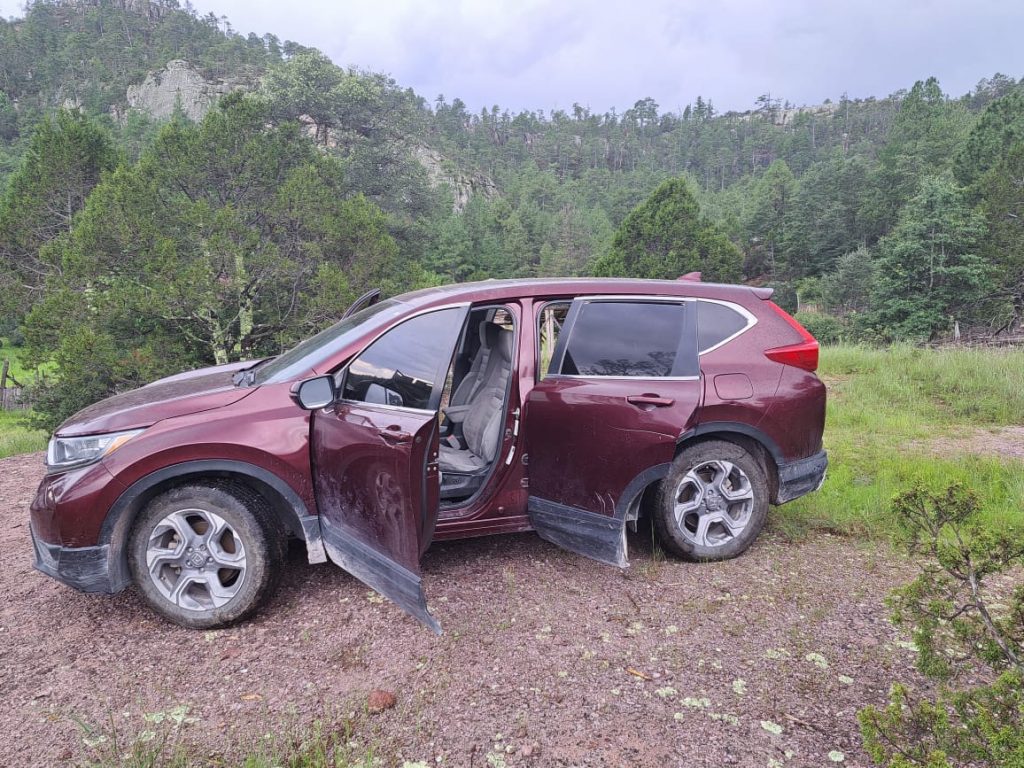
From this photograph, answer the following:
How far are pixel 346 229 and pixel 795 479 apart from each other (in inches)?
583

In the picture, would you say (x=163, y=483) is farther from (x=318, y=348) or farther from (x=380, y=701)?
(x=380, y=701)

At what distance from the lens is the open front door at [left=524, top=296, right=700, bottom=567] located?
330cm

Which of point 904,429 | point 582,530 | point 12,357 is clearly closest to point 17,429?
point 12,357

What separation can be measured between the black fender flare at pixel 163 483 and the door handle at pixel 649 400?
178 cm

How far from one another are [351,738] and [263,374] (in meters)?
1.95

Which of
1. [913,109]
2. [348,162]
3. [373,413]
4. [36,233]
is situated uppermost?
[913,109]

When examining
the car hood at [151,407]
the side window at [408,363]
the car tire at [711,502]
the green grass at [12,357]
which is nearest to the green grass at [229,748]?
the car hood at [151,407]

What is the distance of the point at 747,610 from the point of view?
309 centimetres

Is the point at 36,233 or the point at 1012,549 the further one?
the point at 36,233

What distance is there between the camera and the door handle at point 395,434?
2576 mm

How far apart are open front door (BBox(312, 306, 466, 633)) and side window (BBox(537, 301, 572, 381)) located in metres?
0.50

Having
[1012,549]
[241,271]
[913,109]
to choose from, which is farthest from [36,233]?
[913,109]

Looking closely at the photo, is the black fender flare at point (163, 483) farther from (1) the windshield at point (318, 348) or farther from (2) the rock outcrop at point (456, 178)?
(2) the rock outcrop at point (456, 178)

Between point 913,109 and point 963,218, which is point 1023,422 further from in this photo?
point 913,109
